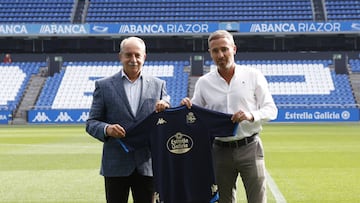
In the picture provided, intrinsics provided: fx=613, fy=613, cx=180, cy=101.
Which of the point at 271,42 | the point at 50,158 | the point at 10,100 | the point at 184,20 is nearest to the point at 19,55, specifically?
the point at 10,100

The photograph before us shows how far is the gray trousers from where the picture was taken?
5.08m

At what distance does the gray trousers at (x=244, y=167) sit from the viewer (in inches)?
200

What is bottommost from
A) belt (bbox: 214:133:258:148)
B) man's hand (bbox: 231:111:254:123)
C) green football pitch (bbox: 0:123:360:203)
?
green football pitch (bbox: 0:123:360:203)

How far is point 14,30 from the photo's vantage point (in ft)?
134

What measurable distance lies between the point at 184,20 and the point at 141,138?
3911cm

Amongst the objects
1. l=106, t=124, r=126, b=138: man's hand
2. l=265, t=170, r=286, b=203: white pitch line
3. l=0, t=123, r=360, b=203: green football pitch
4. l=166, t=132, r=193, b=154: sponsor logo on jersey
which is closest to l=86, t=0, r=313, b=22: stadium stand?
l=0, t=123, r=360, b=203: green football pitch

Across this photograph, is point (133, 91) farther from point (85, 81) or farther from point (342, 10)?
point (342, 10)

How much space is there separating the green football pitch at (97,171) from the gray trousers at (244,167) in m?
3.19

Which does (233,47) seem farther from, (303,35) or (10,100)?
(303,35)

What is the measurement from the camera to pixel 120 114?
491 centimetres

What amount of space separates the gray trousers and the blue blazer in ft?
1.99

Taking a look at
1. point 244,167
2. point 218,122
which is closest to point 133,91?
point 218,122

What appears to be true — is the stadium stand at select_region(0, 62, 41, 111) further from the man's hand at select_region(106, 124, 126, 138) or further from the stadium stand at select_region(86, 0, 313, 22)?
the man's hand at select_region(106, 124, 126, 138)

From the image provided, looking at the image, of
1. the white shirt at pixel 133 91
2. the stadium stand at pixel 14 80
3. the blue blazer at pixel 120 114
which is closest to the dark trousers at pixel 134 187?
the blue blazer at pixel 120 114
